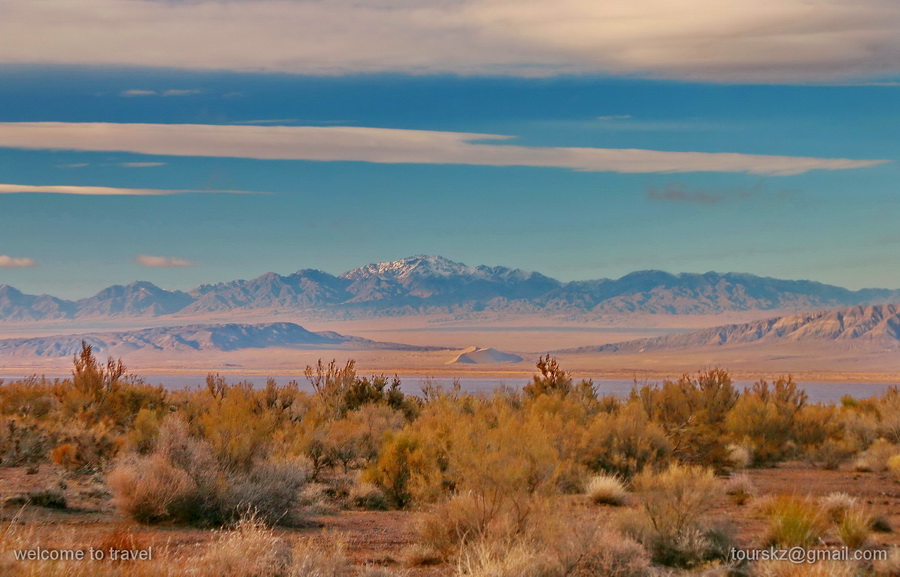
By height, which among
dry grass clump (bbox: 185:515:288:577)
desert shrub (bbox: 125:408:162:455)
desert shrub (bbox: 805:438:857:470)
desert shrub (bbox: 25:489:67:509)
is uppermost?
desert shrub (bbox: 125:408:162:455)

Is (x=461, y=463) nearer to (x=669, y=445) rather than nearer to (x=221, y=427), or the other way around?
(x=221, y=427)

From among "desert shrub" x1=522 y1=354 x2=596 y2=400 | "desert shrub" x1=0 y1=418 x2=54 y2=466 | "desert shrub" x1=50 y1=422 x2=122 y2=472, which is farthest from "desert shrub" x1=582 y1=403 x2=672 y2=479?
"desert shrub" x1=0 y1=418 x2=54 y2=466

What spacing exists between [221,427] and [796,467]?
60.2ft

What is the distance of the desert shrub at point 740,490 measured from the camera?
2141 cm

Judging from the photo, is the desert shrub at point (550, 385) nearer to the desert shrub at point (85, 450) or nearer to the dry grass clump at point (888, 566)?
the desert shrub at point (85, 450)

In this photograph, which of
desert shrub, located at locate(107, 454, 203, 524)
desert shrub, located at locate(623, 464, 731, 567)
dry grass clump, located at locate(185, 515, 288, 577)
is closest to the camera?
dry grass clump, located at locate(185, 515, 288, 577)

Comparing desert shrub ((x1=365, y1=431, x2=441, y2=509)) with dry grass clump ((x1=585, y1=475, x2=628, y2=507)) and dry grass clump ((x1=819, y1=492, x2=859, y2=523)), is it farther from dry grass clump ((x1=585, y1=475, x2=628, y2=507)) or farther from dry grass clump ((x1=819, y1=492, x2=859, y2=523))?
dry grass clump ((x1=819, y1=492, x2=859, y2=523))

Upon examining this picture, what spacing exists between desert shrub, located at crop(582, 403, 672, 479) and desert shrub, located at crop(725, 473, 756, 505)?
231cm

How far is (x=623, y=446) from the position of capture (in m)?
26.0

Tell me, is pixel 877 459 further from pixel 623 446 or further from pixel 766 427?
pixel 623 446

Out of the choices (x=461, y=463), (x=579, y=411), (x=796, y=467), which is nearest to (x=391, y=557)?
(x=461, y=463)

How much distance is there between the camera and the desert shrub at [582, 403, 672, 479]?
25328 mm

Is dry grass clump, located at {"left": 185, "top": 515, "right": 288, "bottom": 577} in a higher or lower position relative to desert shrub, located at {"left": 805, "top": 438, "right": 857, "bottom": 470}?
higher

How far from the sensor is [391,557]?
50.3 feet
